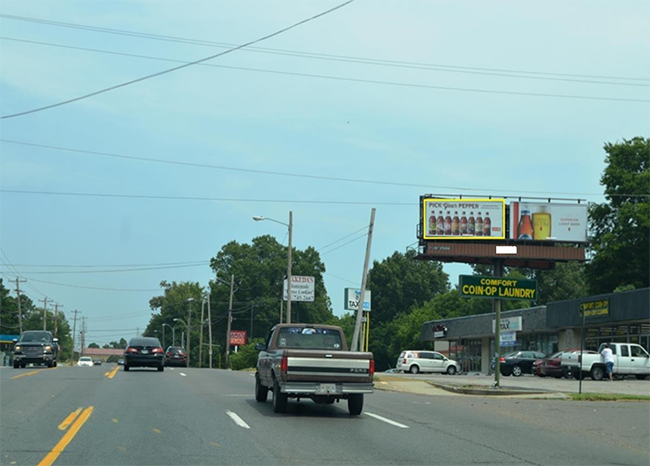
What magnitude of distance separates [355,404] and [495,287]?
11.8m

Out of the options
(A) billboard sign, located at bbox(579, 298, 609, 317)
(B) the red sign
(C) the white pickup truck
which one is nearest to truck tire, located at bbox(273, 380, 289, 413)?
(C) the white pickup truck

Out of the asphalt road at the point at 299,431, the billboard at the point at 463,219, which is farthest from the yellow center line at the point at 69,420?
the billboard at the point at 463,219

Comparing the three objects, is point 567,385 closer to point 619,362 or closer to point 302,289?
point 619,362

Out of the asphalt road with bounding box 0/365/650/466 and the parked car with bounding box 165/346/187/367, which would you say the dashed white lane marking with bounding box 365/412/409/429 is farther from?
the parked car with bounding box 165/346/187/367

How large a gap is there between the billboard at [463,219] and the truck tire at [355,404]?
43.8 metres

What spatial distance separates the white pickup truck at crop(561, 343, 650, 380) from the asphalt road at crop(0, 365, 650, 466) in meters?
17.2

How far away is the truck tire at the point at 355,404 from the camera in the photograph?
16641 millimetres

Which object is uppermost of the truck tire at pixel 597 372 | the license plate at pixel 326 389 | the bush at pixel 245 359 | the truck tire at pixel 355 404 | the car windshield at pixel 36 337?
the car windshield at pixel 36 337

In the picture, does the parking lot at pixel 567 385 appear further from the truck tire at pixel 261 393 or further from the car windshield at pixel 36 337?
the car windshield at pixel 36 337

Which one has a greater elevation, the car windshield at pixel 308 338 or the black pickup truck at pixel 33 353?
the car windshield at pixel 308 338

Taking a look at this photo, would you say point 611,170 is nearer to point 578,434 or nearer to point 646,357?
point 646,357

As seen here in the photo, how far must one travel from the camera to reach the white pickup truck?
3847cm

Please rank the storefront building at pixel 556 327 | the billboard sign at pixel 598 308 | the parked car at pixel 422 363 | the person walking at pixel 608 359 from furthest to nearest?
the parked car at pixel 422 363
the billboard sign at pixel 598 308
the storefront building at pixel 556 327
the person walking at pixel 608 359

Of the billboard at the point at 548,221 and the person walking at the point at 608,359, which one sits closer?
the person walking at the point at 608,359
